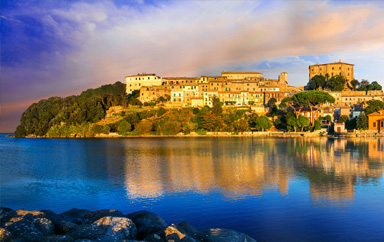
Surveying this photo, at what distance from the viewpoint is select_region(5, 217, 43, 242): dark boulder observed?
6.51 metres

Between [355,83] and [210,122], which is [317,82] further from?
[210,122]

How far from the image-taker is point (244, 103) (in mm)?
89750

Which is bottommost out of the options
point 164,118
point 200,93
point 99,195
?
point 99,195

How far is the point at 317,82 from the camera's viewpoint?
97.0 meters

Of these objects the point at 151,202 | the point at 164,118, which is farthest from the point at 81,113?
the point at 151,202

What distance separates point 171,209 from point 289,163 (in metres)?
15.5

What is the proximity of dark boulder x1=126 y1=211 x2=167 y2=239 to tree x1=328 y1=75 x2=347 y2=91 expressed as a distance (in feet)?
315

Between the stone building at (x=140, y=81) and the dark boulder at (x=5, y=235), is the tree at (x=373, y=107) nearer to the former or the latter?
the stone building at (x=140, y=81)

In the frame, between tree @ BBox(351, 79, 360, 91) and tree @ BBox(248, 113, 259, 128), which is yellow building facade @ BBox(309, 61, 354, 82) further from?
tree @ BBox(248, 113, 259, 128)

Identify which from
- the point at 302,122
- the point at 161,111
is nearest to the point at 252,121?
the point at 302,122

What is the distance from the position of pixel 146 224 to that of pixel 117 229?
155 cm

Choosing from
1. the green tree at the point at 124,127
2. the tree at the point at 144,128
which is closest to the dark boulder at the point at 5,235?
the tree at the point at 144,128

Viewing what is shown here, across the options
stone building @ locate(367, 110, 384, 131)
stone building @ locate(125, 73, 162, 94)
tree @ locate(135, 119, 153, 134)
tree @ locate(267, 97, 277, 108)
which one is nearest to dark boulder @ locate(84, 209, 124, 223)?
tree @ locate(135, 119, 153, 134)

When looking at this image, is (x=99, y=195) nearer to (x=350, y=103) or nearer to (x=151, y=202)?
(x=151, y=202)
